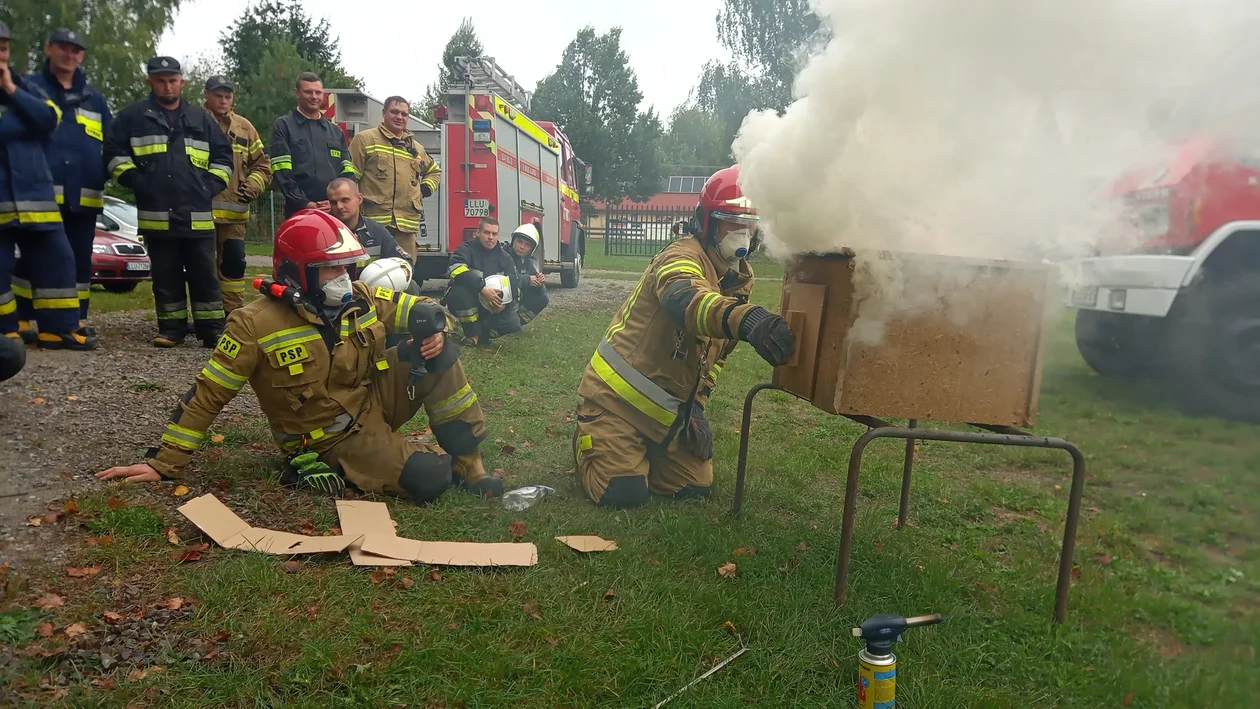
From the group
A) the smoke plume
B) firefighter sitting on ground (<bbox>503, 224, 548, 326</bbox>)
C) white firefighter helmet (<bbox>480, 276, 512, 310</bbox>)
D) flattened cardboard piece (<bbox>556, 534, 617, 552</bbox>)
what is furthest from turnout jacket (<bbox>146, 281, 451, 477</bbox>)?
firefighter sitting on ground (<bbox>503, 224, 548, 326</bbox>)

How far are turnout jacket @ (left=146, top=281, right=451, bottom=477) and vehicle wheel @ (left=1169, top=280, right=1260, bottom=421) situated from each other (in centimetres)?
523

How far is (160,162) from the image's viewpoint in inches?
243

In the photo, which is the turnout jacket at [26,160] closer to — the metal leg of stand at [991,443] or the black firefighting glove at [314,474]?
the black firefighting glove at [314,474]

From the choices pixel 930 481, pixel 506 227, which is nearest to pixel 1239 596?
pixel 930 481

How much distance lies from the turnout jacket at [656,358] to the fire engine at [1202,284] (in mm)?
2569

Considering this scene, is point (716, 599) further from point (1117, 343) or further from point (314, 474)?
point (1117, 343)

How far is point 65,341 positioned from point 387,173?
3051mm

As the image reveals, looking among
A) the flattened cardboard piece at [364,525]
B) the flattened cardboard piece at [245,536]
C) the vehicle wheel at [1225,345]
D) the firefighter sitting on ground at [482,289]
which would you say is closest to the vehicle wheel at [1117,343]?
the vehicle wheel at [1225,345]

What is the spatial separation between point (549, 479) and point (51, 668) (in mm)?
2439

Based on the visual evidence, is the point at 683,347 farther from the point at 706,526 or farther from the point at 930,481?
the point at 930,481

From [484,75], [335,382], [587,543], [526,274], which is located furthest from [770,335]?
[484,75]

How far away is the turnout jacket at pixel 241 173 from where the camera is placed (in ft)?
22.7

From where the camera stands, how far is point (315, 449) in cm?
391

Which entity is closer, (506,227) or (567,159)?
(506,227)
